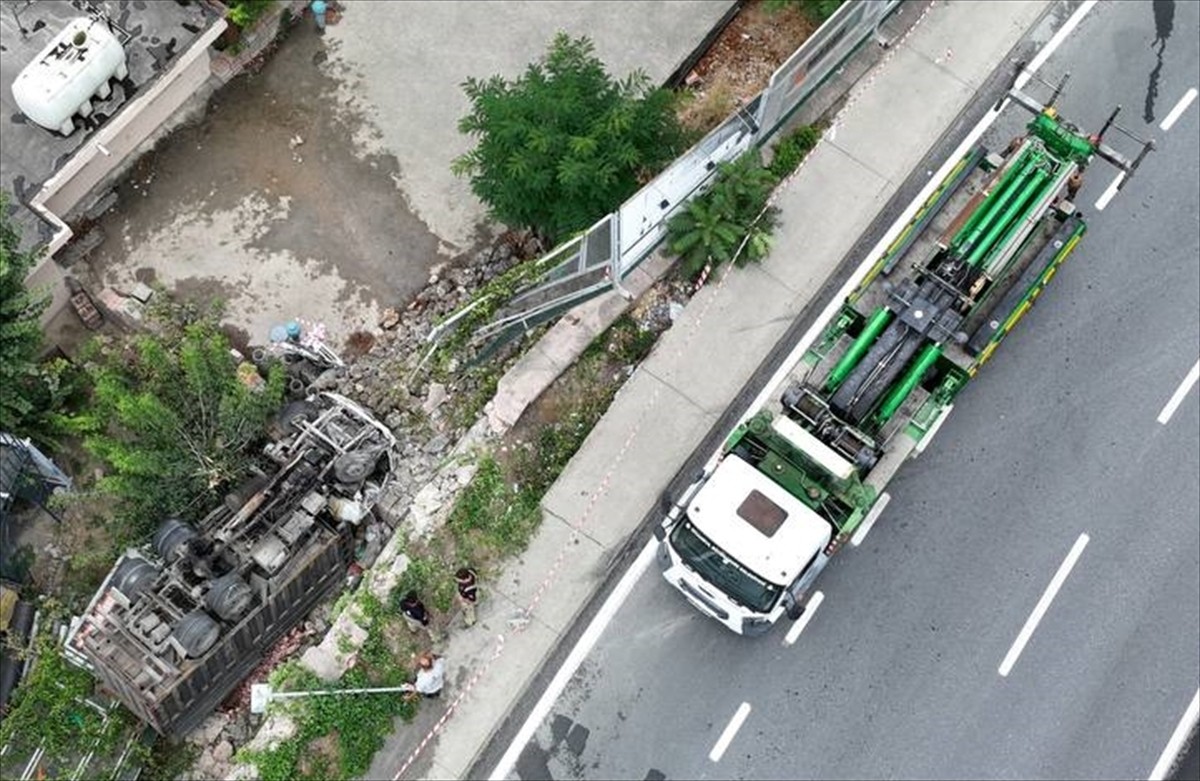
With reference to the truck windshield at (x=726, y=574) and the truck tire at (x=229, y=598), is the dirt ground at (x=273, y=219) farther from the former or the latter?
the truck windshield at (x=726, y=574)

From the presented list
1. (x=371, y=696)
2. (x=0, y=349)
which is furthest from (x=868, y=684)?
(x=0, y=349)

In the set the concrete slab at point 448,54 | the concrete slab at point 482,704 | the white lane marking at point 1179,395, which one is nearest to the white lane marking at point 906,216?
the concrete slab at point 482,704

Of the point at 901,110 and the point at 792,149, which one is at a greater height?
the point at 901,110

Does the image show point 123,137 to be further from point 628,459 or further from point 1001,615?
point 1001,615

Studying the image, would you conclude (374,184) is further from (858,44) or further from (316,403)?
(858,44)

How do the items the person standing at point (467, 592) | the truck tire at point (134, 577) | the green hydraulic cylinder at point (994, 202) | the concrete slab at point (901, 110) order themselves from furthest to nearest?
the concrete slab at point (901, 110), the truck tire at point (134, 577), the green hydraulic cylinder at point (994, 202), the person standing at point (467, 592)

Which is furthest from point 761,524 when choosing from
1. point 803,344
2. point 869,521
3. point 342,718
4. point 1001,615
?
point 342,718
